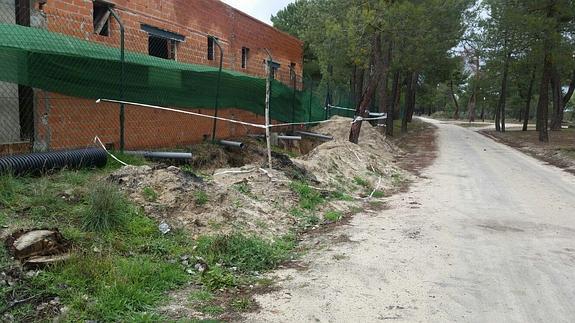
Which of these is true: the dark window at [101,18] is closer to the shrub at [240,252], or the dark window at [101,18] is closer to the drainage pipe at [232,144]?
the drainage pipe at [232,144]

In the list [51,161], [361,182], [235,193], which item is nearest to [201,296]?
[235,193]

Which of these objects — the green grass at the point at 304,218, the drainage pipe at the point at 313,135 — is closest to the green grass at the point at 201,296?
the green grass at the point at 304,218

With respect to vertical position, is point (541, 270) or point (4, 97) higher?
point (4, 97)

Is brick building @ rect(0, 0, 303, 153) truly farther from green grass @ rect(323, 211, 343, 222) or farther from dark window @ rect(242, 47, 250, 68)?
green grass @ rect(323, 211, 343, 222)

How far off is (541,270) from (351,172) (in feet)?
21.1

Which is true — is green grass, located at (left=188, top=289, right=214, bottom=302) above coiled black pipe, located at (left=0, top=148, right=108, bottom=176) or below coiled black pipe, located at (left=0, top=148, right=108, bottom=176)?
below

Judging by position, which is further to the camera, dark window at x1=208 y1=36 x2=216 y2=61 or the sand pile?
dark window at x1=208 y1=36 x2=216 y2=61

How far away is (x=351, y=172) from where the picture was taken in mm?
11680

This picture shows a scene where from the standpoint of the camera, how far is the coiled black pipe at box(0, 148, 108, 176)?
20.1 feet

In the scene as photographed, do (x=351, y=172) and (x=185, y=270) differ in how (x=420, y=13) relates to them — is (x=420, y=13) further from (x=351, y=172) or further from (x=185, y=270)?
(x=185, y=270)

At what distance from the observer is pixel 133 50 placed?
36.2ft

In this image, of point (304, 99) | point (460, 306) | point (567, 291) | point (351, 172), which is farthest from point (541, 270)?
point (304, 99)

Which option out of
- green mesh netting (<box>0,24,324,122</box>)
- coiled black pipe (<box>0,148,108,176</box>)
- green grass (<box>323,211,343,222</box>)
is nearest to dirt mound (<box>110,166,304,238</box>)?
green grass (<box>323,211,343,222</box>)

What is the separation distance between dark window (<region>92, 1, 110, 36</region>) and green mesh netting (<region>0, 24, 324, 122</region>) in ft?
3.68
